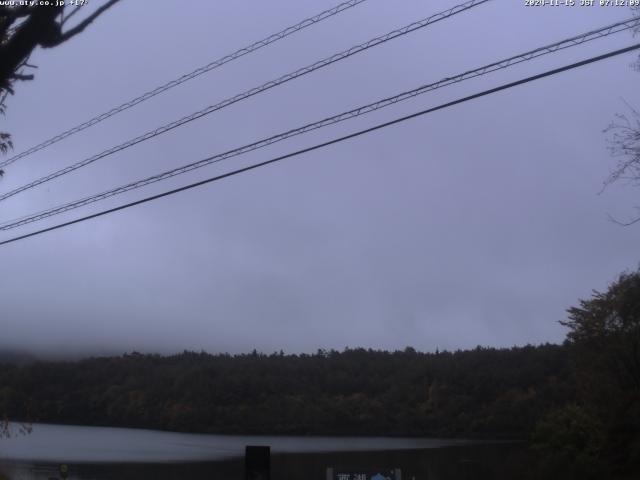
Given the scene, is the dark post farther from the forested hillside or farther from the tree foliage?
the forested hillside

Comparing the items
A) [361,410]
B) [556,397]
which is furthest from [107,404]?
[556,397]

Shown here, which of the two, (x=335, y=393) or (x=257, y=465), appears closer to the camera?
(x=257, y=465)

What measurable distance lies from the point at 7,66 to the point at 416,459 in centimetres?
4024

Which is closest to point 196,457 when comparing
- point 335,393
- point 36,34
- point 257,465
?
point 335,393

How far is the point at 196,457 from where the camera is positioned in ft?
158

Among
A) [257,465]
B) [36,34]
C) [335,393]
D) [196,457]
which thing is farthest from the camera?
[335,393]

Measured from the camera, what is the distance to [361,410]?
253ft

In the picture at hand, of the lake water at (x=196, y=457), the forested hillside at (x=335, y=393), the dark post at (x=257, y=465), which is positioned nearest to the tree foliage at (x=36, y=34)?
the dark post at (x=257, y=465)

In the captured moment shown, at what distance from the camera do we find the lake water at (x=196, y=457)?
120 feet

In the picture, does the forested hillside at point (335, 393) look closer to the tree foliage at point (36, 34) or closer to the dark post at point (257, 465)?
the dark post at point (257, 465)

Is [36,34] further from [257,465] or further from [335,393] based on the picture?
[335,393]

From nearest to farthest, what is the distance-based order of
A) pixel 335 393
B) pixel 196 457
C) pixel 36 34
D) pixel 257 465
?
pixel 36 34 → pixel 257 465 → pixel 196 457 → pixel 335 393

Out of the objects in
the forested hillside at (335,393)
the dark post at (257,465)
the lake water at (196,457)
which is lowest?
the dark post at (257,465)

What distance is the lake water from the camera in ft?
120
